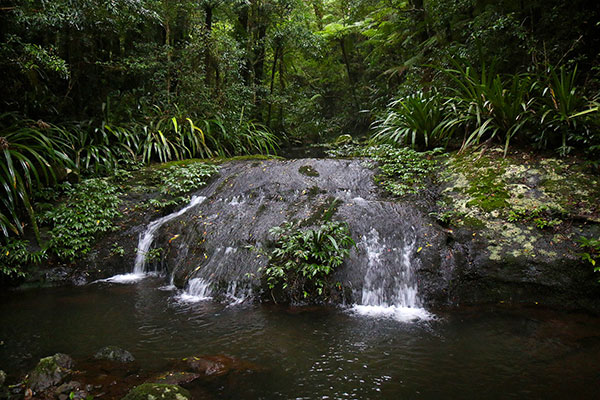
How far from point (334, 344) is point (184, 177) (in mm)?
4305

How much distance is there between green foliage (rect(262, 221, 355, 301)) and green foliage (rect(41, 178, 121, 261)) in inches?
110

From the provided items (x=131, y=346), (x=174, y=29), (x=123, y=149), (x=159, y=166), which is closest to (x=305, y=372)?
(x=131, y=346)

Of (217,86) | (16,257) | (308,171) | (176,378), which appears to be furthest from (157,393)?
(217,86)

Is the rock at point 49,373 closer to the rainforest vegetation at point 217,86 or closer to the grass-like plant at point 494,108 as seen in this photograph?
the rainforest vegetation at point 217,86

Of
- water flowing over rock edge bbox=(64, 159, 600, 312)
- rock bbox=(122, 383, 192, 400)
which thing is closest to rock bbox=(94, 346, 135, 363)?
rock bbox=(122, 383, 192, 400)

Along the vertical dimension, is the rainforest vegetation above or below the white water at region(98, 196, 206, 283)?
above

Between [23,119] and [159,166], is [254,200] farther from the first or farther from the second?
[23,119]

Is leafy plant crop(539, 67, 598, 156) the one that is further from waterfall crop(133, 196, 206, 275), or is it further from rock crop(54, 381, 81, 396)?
rock crop(54, 381, 81, 396)

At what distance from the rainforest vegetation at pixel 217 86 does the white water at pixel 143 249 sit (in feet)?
2.00

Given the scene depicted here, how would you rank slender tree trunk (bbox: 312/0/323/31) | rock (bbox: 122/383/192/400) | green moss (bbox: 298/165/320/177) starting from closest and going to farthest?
rock (bbox: 122/383/192/400) → green moss (bbox: 298/165/320/177) → slender tree trunk (bbox: 312/0/323/31)

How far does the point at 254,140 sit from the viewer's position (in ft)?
29.1

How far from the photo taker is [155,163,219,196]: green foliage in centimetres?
570

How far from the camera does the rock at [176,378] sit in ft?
7.11

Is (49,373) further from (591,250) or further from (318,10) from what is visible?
(318,10)
